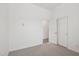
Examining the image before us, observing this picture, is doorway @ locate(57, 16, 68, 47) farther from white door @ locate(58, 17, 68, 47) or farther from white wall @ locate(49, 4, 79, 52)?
white wall @ locate(49, 4, 79, 52)

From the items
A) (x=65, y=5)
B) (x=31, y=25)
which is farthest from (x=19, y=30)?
(x=65, y=5)

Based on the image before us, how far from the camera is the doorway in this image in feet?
11.4

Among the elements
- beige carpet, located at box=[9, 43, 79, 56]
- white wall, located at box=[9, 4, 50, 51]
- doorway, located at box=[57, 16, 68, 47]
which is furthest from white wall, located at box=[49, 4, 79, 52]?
white wall, located at box=[9, 4, 50, 51]

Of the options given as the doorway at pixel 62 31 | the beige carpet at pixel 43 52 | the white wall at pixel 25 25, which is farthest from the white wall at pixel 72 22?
the white wall at pixel 25 25

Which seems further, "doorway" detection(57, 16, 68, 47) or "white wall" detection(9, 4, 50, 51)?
"doorway" detection(57, 16, 68, 47)

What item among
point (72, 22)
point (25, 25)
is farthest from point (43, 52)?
point (72, 22)

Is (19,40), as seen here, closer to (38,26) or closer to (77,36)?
(38,26)

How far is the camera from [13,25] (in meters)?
3.26

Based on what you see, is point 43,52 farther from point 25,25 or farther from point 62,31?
point 25,25

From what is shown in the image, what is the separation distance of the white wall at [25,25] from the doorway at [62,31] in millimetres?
940

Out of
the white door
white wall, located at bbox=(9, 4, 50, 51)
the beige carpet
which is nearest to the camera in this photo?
the beige carpet

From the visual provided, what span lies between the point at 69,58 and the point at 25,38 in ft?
9.55

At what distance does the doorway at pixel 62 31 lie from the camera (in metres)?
3.47

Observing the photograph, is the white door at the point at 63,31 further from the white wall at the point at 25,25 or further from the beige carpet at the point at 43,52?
the white wall at the point at 25,25
